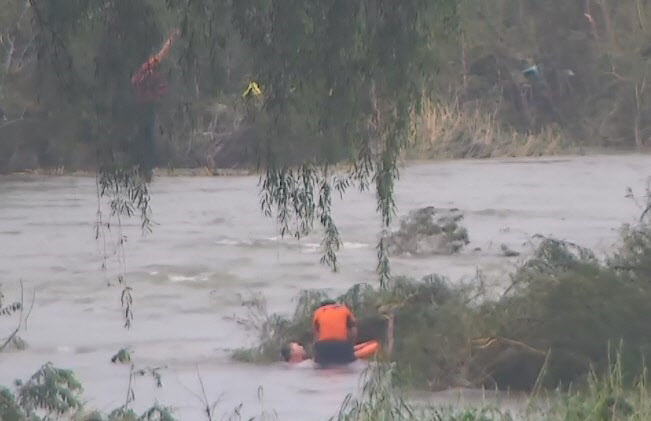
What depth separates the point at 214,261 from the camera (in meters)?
22.0

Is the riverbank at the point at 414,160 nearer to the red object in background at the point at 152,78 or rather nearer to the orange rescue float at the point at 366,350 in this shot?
the orange rescue float at the point at 366,350

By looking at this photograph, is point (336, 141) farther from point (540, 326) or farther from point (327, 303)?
point (327, 303)

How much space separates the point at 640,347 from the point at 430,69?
406cm

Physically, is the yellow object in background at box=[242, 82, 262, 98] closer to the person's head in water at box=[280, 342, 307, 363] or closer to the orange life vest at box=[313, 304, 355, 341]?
the orange life vest at box=[313, 304, 355, 341]

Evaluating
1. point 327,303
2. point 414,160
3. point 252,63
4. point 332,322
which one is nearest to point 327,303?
point 327,303

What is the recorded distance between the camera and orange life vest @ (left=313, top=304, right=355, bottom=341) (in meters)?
13.4

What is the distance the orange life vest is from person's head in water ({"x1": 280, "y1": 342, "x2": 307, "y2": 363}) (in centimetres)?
42

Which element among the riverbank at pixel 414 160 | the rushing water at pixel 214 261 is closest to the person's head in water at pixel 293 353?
the rushing water at pixel 214 261

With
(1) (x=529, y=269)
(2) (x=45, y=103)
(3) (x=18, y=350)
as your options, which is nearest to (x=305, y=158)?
(2) (x=45, y=103)

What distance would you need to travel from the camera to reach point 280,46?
8.01 m

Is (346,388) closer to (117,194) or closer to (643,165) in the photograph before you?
(117,194)

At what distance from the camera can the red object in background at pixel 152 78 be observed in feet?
27.4

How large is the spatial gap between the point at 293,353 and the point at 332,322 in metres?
0.68

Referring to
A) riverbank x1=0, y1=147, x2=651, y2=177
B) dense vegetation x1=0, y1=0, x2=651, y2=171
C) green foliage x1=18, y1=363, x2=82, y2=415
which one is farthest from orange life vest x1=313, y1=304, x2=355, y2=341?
riverbank x1=0, y1=147, x2=651, y2=177
